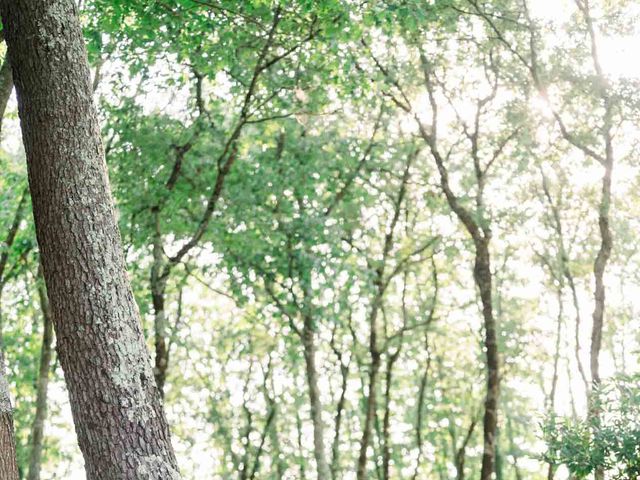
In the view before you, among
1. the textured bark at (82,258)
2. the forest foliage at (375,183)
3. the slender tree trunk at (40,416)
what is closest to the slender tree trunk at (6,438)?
the textured bark at (82,258)

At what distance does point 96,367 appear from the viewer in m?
5.38

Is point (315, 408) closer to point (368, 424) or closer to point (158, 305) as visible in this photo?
point (368, 424)

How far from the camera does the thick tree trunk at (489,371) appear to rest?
684 inches

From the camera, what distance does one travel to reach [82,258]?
18.0 ft

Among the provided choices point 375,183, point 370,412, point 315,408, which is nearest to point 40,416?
point 315,408

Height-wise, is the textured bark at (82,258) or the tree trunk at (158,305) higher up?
the tree trunk at (158,305)

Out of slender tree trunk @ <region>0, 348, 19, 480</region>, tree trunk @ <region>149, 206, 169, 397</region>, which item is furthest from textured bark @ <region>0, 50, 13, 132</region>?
tree trunk @ <region>149, 206, 169, 397</region>

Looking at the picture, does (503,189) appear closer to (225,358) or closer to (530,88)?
(530,88)

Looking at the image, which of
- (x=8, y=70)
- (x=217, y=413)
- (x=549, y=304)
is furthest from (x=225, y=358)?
(x=8, y=70)

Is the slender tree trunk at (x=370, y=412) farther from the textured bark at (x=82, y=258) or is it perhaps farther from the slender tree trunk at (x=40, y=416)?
the textured bark at (x=82, y=258)

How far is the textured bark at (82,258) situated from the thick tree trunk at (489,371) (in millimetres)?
12711

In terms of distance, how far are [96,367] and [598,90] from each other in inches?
592

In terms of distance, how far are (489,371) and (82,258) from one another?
44.1 ft

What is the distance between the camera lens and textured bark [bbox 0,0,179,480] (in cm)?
538
